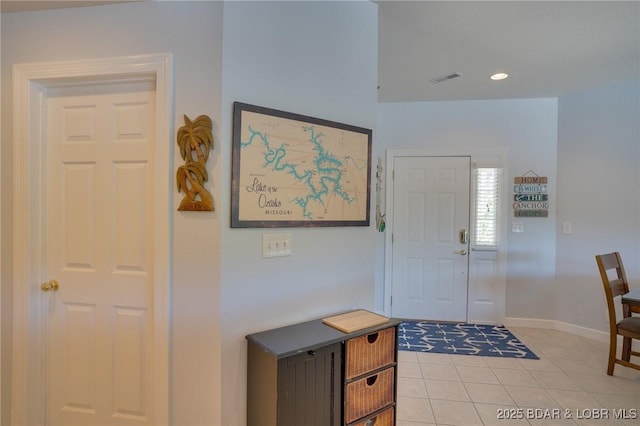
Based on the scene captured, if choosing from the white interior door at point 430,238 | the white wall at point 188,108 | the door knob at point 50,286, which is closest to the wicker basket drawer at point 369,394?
the white wall at point 188,108

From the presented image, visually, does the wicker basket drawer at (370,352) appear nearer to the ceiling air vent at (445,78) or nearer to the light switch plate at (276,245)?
the light switch plate at (276,245)

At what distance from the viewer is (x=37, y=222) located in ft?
5.52

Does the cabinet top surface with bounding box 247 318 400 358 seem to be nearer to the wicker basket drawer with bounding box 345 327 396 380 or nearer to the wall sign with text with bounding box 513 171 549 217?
the wicker basket drawer with bounding box 345 327 396 380

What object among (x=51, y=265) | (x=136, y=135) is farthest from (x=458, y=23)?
(x=51, y=265)

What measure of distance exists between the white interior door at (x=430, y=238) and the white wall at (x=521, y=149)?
0.35m

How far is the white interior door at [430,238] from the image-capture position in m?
3.58

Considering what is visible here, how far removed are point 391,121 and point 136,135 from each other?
2.84m

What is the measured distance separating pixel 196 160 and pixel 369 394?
144cm

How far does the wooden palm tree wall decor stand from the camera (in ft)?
4.73

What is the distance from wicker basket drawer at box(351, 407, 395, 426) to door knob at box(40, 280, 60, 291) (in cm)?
177

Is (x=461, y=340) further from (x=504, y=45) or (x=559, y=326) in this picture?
(x=504, y=45)

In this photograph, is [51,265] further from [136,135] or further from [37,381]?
[136,135]

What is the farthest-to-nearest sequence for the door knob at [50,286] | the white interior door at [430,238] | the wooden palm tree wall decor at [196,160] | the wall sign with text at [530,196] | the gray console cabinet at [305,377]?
1. the white interior door at [430,238]
2. the wall sign with text at [530,196]
3. the door knob at [50,286]
4. the wooden palm tree wall decor at [196,160]
5. the gray console cabinet at [305,377]

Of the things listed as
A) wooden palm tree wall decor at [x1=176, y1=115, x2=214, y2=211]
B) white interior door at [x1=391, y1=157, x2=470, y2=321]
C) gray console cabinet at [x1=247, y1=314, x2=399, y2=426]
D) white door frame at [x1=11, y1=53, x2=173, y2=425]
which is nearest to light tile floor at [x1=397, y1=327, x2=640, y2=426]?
gray console cabinet at [x1=247, y1=314, x2=399, y2=426]
